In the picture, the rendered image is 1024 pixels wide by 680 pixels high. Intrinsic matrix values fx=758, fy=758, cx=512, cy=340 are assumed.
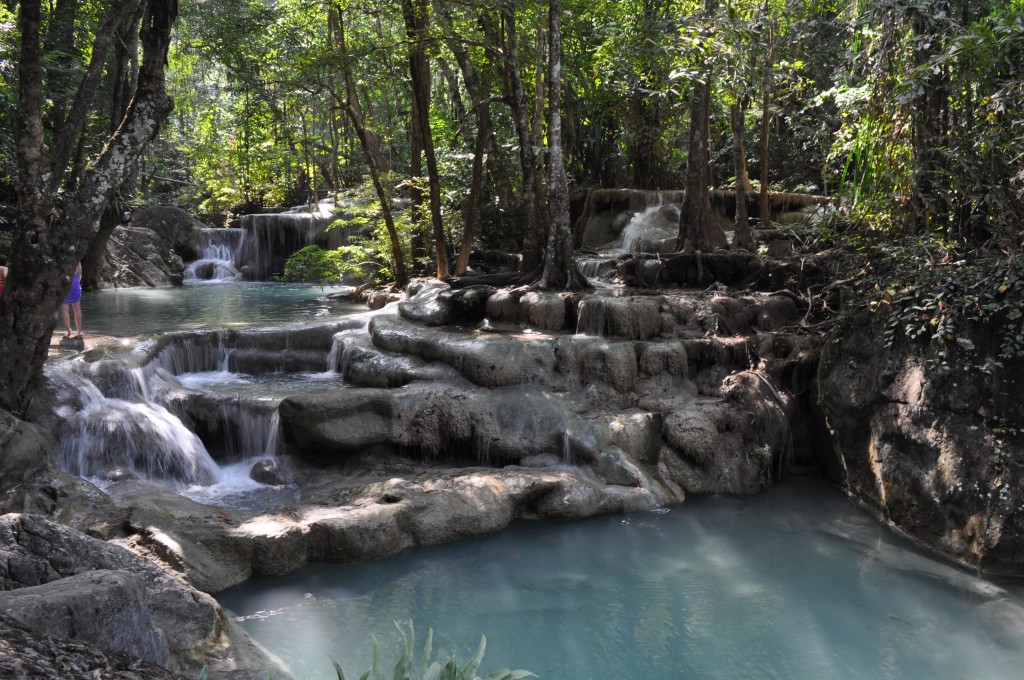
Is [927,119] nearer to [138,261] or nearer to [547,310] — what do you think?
[547,310]

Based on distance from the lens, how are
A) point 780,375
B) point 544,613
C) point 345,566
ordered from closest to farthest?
point 544,613, point 345,566, point 780,375

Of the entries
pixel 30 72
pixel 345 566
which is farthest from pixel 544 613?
pixel 30 72

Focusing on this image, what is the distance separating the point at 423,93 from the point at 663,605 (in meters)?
10.5

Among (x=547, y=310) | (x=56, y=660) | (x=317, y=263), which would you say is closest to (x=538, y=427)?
(x=547, y=310)

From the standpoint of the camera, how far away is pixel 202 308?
14648mm

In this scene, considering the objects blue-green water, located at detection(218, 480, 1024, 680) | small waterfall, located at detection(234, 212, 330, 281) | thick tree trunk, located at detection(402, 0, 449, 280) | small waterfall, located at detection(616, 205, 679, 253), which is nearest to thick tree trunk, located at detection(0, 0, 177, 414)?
blue-green water, located at detection(218, 480, 1024, 680)

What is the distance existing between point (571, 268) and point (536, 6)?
14.7ft

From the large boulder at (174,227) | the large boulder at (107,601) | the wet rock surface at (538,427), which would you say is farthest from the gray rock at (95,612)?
the large boulder at (174,227)

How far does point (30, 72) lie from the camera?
656 cm

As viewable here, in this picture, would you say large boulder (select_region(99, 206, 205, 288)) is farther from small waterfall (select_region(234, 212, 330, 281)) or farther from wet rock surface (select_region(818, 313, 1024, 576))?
wet rock surface (select_region(818, 313, 1024, 576))

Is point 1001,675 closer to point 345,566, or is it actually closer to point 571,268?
point 345,566

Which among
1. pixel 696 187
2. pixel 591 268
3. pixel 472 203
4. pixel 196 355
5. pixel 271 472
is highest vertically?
pixel 696 187

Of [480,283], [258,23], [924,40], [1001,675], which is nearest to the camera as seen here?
[1001,675]

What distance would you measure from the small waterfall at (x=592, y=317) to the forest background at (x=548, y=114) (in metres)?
1.19
